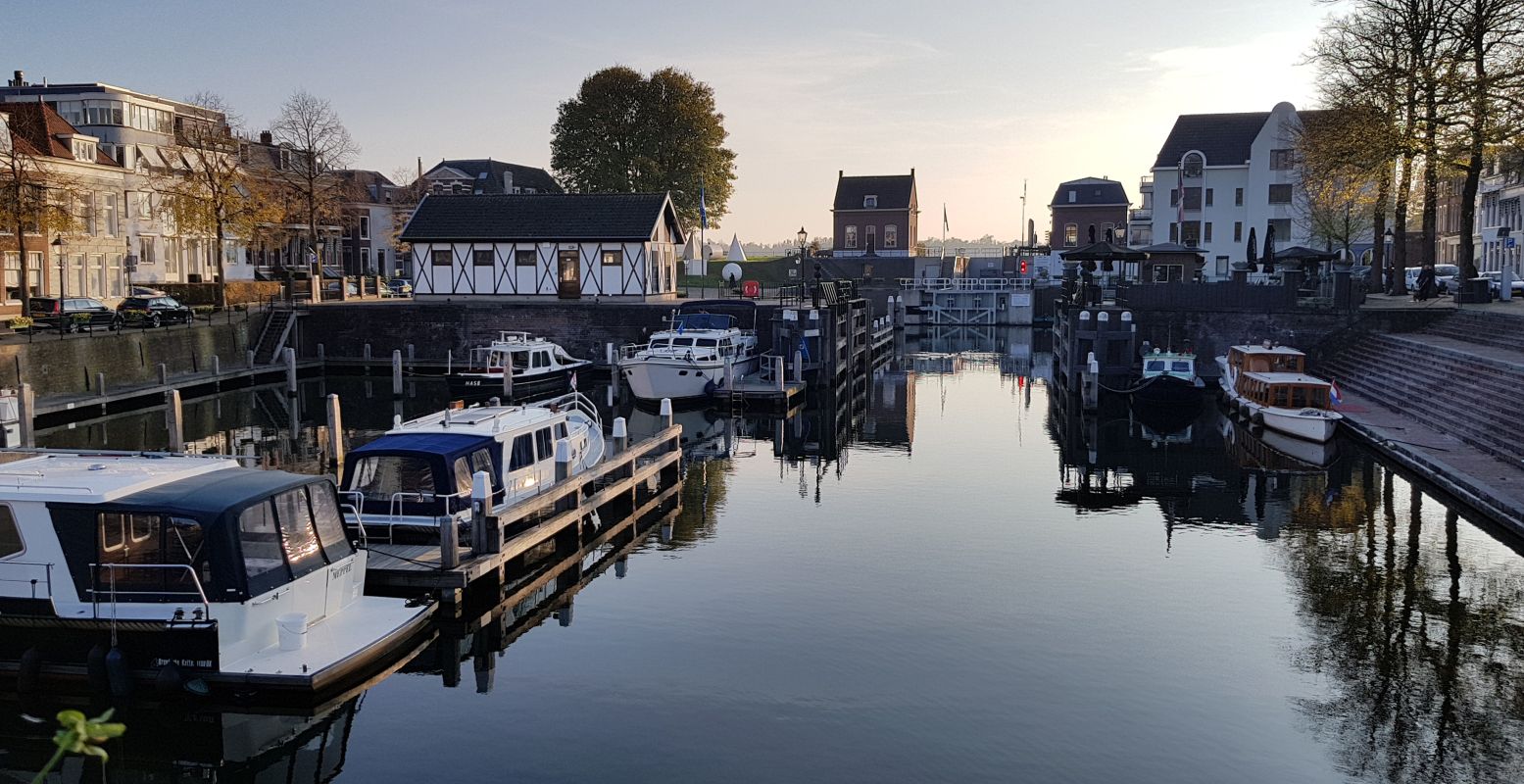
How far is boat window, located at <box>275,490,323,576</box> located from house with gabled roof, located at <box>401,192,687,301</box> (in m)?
42.9

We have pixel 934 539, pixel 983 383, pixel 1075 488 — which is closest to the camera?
pixel 934 539

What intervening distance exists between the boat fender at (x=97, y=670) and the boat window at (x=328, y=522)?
8.57ft

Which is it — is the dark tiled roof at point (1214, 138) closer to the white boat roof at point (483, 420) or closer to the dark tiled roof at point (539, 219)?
the dark tiled roof at point (539, 219)

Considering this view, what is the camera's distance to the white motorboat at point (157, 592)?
13.0 m

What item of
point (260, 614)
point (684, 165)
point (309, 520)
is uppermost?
point (684, 165)

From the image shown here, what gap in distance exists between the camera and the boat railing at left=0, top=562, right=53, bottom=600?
13344 mm

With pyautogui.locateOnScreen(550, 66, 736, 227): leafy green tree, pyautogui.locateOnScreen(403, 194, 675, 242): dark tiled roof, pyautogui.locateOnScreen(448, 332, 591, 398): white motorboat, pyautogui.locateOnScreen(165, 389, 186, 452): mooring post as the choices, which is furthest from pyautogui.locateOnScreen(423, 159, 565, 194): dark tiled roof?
pyautogui.locateOnScreen(165, 389, 186, 452): mooring post

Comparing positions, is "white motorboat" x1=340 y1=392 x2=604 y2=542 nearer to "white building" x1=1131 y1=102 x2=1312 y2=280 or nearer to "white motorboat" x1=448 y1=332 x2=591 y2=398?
"white motorboat" x1=448 y1=332 x2=591 y2=398

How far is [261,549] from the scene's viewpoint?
1362 cm

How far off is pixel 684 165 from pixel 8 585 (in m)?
66.7

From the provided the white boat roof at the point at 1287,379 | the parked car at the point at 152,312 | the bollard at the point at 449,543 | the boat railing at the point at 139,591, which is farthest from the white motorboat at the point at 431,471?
the parked car at the point at 152,312

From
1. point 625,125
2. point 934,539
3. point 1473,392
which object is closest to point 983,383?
point 1473,392

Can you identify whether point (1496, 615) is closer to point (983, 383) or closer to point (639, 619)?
point (639, 619)

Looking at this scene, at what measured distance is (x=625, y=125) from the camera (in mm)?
77562
